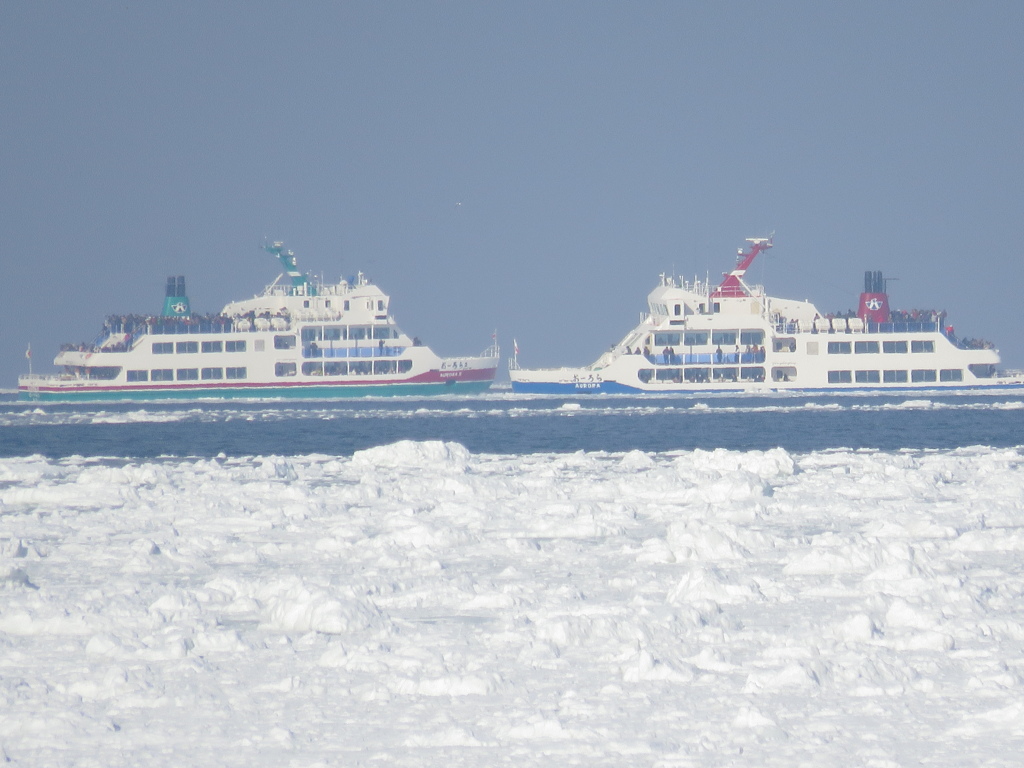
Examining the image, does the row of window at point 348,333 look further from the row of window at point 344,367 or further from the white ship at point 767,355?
the white ship at point 767,355

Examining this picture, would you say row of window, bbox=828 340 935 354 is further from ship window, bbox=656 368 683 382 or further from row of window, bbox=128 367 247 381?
row of window, bbox=128 367 247 381

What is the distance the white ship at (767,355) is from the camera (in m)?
72.7

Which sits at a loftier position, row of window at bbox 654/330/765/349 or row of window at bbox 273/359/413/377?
row of window at bbox 654/330/765/349

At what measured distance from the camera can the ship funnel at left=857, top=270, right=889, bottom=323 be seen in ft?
241

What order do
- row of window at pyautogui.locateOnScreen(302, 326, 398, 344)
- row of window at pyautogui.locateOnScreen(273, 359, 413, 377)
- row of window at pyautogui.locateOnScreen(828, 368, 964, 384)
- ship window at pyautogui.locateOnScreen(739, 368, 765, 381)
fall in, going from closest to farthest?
row of window at pyautogui.locateOnScreen(828, 368, 964, 384) → ship window at pyautogui.locateOnScreen(739, 368, 765, 381) → row of window at pyautogui.locateOnScreen(273, 359, 413, 377) → row of window at pyautogui.locateOnScreen(302, 326, 398, 344)

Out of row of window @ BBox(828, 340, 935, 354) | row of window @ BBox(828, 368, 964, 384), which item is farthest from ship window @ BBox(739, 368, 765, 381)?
row of window @ BBox(828, 340, 935, 354)

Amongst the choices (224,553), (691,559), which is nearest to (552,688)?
(691,559)

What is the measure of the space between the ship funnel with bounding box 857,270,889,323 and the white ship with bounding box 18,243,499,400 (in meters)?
21.4

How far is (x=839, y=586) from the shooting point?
14172 millimetres

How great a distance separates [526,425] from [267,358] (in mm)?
29886

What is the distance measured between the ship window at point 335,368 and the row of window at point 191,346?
15.7 feet

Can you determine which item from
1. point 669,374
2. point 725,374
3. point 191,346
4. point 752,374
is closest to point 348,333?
point 191,346

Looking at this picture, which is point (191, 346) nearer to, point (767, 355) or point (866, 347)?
point (767, 355)

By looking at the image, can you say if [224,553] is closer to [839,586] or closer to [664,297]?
[839,586]
